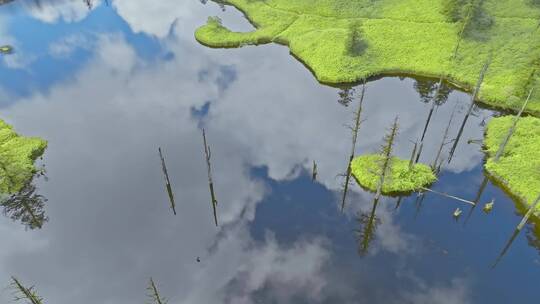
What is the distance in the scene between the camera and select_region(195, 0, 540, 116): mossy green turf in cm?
7681

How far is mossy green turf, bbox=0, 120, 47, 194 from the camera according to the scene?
58125 mm

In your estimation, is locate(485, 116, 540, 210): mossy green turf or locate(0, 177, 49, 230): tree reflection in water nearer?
locate(0, 177, 49, 230): tree reflection in water

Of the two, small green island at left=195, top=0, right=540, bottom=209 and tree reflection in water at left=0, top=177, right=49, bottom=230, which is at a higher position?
small green island at left=195, top=0, right=540, bottom=209

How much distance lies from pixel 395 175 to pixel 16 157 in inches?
2234

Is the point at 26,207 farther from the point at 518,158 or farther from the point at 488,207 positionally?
the point at 518,158

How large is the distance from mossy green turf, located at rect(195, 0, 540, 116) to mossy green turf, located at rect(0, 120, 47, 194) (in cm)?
4445

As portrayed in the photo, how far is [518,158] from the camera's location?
5834 centimetres

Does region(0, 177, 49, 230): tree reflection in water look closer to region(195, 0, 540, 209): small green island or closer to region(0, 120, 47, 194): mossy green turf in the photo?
region(0, 120, 47, 194): mossy green turf

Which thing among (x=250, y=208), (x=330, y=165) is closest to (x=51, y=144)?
(x=250, y=208)

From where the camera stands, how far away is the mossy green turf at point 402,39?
76.8 m

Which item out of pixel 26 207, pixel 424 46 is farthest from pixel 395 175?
pixel 26 207

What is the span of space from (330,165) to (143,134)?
103 feet

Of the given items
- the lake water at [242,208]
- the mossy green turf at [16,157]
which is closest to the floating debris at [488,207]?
the lake water at [242,208]

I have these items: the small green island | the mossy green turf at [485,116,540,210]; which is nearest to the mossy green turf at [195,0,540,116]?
the small green island
